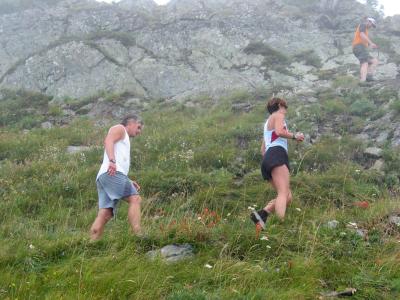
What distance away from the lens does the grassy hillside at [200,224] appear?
4359mm

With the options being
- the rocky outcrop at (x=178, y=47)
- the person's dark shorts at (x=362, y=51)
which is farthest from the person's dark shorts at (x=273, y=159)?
the rocky outcrop at (x=178, y=47)

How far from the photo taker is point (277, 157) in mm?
6469

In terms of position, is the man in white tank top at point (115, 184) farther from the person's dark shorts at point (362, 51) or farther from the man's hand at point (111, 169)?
the person's dark shorts at point (362, 51)

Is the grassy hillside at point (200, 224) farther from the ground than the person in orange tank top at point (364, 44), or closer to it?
closer to it

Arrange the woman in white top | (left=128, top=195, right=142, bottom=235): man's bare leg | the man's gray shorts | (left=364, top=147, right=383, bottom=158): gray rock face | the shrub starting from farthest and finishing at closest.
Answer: the shrub → (left=364, top=147, right=383, bottom=158): gray rock face → the woman in white top → the man's gray shorts → (left=128, top=195, right=142, bottom=235): man's bare leg

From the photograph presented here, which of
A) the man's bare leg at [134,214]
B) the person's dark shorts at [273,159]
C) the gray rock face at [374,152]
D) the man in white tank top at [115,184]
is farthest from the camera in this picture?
the gray rock face at [374,152]

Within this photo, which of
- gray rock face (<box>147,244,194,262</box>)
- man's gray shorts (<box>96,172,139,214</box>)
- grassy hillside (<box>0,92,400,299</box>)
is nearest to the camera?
grassy hillside (<box>0,92,400,299</box>)

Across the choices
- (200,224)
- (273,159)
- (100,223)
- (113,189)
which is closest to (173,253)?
(200,224)

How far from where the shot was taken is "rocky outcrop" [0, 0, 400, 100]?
19.5m

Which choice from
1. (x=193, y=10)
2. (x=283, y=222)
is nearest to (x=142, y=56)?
(x=193, y=10)

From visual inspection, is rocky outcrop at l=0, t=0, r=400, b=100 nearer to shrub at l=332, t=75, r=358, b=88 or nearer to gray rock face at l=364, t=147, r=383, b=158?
shrub at l=332, t=75, r=358, b=88

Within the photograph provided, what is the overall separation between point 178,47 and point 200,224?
58.3 ft

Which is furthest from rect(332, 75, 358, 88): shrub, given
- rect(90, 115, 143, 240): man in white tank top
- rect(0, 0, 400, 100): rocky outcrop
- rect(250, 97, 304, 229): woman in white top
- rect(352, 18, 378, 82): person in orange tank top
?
rect(90, 115, 143, 240): man in white tank top

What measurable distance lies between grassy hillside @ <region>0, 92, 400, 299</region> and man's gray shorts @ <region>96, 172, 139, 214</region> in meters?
0.39
